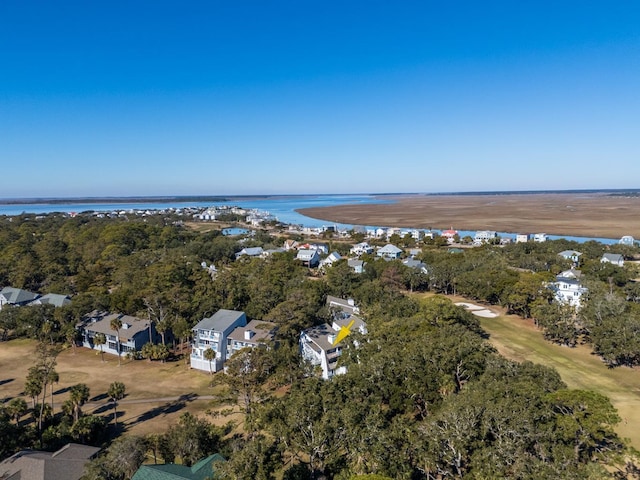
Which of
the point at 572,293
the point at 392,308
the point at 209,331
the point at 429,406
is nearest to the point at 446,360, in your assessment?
the point at 429,406

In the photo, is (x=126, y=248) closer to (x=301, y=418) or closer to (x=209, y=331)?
(x=209, y=331)

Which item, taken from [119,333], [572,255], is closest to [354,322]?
[119,333]

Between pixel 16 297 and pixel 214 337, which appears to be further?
A: pixel 16 297

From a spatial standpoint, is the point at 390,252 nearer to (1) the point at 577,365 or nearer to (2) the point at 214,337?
(1) the point at 577,365

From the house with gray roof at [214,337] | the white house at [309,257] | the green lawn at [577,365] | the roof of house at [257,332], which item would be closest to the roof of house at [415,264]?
the green lawn at [577,365]

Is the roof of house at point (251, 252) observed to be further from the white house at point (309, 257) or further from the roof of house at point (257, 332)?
the roof of house at point (257, 332)

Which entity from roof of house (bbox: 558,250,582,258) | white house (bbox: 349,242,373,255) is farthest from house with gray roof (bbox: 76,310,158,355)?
roof of house (bbox: 558,250,582,258)
